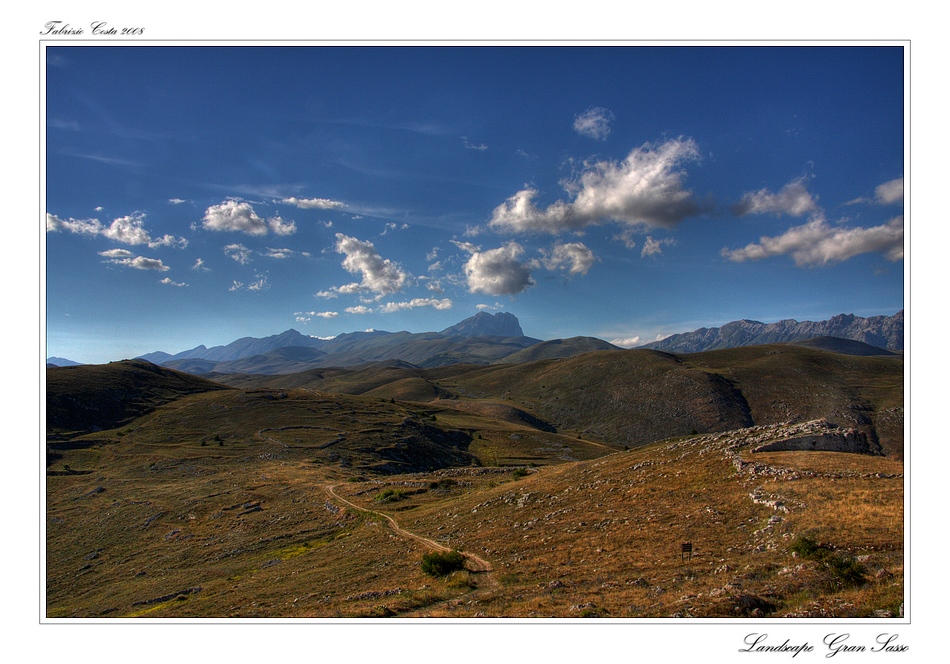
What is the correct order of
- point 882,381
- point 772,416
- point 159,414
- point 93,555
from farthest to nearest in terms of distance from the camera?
point 882,381 < point 772,416 < point 159,414 < point 93,555

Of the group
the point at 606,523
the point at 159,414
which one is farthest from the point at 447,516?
the point at 159,414

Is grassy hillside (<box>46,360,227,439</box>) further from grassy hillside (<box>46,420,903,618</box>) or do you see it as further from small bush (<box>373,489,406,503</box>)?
small bush (<box>373,489,406,503</box>)

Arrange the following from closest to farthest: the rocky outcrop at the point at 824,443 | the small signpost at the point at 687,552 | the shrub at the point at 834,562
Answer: the shrub at the point at 834,562 < the small signpost at the point at 687,552 < the rocky outcrop at the point at 824,443

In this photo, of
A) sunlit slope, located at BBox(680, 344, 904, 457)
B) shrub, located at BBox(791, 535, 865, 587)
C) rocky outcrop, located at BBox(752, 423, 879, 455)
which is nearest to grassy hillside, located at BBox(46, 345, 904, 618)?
shrub, located at BBox(791, 535, 865, 587)

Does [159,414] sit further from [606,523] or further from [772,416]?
[772,416]

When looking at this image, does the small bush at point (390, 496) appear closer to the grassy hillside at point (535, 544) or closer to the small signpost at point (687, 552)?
the grassy hillside at point (535, 544)

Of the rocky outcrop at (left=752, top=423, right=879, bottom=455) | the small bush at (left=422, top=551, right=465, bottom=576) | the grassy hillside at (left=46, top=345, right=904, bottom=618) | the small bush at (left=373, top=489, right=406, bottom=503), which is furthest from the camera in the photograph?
the small bush at (left=373, top=489, right=406, bottom=503)

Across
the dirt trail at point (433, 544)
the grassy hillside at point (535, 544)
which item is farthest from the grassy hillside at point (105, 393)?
the dirt trail at point (433, 544)

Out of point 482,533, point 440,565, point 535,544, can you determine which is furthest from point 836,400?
point 440,565

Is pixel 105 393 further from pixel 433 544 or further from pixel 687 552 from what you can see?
pixel 687 552
